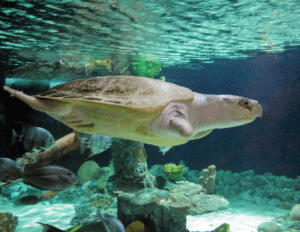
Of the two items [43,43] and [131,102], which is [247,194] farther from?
[43,43]

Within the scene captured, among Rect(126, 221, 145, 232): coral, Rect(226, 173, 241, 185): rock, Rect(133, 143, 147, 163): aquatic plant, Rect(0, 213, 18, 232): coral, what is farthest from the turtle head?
Rect(226, 173, 241, 185): rock

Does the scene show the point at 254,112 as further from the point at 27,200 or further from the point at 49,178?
the point at 27,200

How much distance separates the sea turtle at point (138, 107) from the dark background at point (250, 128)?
11.3 m

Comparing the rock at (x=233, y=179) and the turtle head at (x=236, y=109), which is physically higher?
the turtle head at (x=236, y=109)

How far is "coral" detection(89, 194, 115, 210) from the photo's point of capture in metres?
7.79

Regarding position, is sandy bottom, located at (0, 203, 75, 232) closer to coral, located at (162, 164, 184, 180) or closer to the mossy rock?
the mossy rock

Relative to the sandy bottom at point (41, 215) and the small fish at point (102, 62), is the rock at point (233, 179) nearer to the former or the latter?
the sandy bottom at point (41, 215)

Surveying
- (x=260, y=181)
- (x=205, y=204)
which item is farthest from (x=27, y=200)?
(x=260, y=181)

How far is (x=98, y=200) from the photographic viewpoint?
8.12 meters

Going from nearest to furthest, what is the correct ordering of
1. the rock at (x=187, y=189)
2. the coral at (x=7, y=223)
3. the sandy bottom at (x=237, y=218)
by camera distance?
the coral at (x=7, y=223)
the sandy bottom at (x=237, y=218)
the rock at (x=187, y=189)

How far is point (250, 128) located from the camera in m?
14.5

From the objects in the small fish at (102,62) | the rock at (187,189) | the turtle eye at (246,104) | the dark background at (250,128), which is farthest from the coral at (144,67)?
the turtle eye at (246,104)

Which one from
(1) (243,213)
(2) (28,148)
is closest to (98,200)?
(2) (28,148)

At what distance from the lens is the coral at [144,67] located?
9.95 meters
